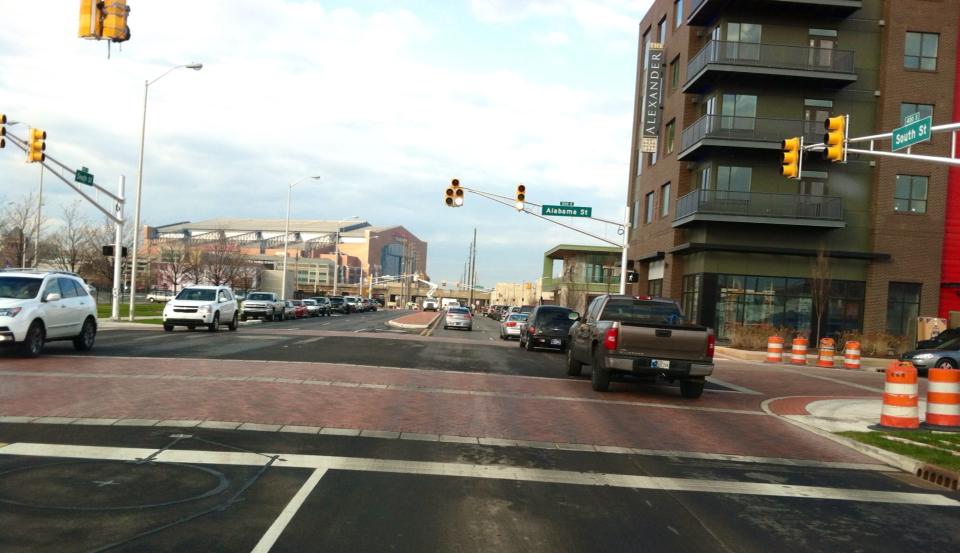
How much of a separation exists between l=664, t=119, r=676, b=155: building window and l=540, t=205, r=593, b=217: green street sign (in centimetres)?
992

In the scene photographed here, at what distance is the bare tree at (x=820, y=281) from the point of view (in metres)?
34.0

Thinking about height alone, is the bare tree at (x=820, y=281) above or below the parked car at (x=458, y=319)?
above

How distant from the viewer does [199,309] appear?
28969 millimetres

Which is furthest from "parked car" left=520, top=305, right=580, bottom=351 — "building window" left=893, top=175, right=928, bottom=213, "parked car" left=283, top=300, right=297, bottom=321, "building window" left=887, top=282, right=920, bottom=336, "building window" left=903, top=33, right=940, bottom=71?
"parked car" left=283, top=300, right=297, bottom=321

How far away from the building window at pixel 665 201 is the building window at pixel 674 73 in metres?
5.40

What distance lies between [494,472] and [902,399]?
7.08 metres

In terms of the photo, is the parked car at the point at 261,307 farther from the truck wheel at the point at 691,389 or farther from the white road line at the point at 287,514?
the white road line at the point at 287,514

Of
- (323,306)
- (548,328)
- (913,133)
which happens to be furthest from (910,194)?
(323,306)

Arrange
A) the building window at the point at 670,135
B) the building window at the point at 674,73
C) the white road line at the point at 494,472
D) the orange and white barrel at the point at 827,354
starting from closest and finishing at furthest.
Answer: the white road line at the point at 494,472
the orange and white barrel at the point at 827,354
the building window at the point at 670,135
the building window at the point at 674,73

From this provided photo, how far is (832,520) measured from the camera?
6371 mm

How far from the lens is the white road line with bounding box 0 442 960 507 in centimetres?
728

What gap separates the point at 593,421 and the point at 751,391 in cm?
723

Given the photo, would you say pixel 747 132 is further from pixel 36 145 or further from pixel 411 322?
pixel 36 145

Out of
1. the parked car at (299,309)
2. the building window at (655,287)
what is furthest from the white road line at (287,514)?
the parked car at (299,309)
